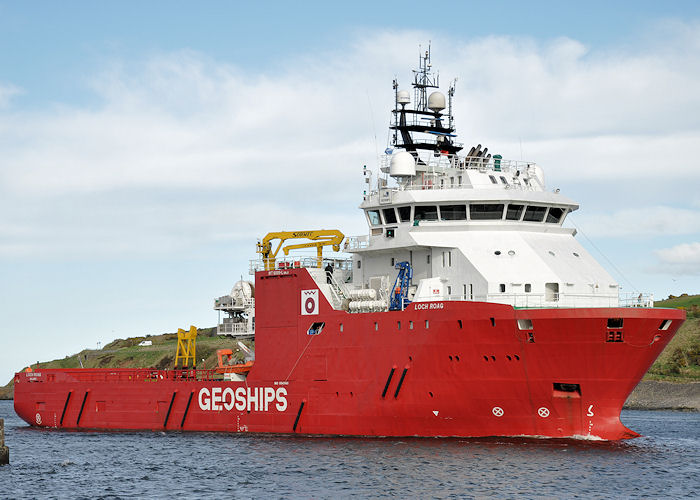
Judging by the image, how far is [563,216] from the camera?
105ft

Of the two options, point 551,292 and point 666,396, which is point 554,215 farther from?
point 666,396

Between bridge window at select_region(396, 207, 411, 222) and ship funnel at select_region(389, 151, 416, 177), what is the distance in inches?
66.2

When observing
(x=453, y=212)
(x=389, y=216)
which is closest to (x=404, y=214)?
(x=389, y=216)

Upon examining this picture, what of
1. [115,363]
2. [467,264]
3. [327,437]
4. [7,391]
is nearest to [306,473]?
[327,437]

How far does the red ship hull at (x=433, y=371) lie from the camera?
2669 centimetres

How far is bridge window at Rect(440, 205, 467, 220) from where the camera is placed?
30797 millimetres

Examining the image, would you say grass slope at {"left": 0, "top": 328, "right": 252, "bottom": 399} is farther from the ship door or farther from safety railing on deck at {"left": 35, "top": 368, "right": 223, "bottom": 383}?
the ship door

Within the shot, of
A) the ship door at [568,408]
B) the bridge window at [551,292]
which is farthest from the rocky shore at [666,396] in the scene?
the ship door at [568,408]

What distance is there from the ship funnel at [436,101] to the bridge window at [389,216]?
18.1ft

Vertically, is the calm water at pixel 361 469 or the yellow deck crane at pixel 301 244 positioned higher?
the yellow deck crane at pixel 301 244

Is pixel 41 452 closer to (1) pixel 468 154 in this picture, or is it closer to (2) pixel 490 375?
(2) pixel 490 375

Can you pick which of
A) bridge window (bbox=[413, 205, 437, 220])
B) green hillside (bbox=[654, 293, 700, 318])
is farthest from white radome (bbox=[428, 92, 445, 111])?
green hillside (bbox=[654, 293, 700, 318])

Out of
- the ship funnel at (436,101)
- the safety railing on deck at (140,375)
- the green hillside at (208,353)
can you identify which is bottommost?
the safety railing on deck at (140,375)

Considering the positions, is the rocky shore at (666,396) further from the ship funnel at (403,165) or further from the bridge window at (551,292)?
the ship funnel at (403,165)
